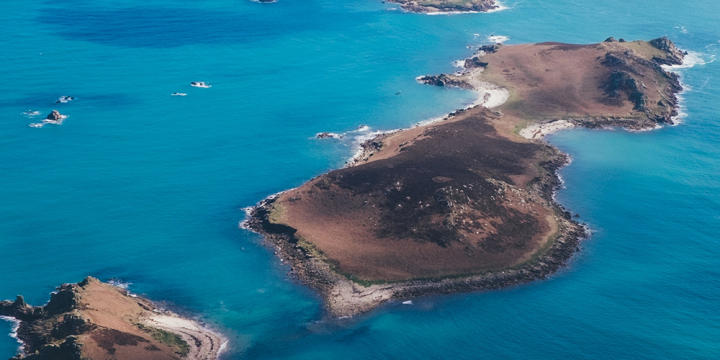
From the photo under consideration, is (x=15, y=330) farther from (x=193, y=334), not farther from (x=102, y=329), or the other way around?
(x=193, y=334)

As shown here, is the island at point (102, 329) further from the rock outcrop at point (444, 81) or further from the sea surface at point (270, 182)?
the rock outcrop at point (444, 81)

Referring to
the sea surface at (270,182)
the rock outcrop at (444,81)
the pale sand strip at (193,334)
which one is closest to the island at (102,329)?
the pale sand strip at (193,334)

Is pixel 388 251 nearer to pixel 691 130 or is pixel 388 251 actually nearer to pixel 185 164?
pixel 185 164

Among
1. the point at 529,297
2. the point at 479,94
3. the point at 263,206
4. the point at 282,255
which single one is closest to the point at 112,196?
the point at 263,206

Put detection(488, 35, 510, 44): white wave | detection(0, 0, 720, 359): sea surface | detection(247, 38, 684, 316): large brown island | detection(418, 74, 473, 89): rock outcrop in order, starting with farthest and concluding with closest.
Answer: detection(488, 35, 510, 44): white wave → detection(418, 74, 473, 89): rock outcrop → detection(247, 38, 684, 316): large brown island → detection(0, 0, 720, 359): sea surface

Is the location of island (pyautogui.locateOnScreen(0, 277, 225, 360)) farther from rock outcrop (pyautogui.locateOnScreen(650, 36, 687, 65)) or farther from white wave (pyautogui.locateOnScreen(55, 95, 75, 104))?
rock outcrop (pyautogui.locateOnScreen(650, 36, 687, 65))

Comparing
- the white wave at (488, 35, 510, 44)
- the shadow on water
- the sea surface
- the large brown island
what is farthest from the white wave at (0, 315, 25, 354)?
the white wave at (488, 35, 510, 44)
